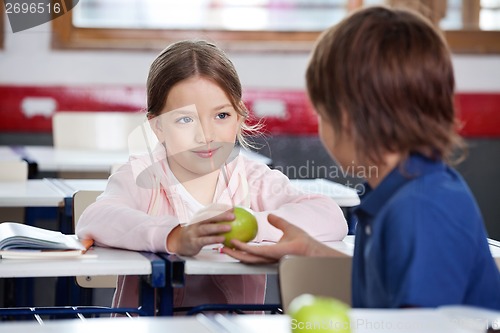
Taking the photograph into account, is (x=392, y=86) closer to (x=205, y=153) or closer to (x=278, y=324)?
(x=278, y=324)

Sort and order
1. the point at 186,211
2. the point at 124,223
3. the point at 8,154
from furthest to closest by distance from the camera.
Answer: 1. the point at 8,154
2. the point at 186,211
3. the point at 124,223

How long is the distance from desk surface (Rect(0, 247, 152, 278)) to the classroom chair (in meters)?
0.26

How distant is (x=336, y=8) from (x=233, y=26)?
0.61m

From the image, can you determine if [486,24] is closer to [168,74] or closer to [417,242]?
[168,74]

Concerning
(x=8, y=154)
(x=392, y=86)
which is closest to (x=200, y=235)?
(x=392, y=86)

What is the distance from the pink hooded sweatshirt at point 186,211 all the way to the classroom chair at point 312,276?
29 centimetres

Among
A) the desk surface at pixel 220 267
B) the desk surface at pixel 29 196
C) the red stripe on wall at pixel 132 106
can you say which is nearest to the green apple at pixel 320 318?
the desk surface at pixel 220 267

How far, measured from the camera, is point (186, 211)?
7.09 ft

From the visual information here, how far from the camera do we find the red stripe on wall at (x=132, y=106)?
15.9ft

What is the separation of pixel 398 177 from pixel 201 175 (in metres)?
0.87

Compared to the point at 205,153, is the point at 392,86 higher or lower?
higher

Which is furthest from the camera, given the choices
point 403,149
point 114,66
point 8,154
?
point 114,66

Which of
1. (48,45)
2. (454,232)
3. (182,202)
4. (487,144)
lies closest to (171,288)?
(182,202)

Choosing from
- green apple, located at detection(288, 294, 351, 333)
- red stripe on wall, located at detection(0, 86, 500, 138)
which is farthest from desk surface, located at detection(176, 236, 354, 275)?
red stripe on wall, located at detection(0, 86, 500, 138)
